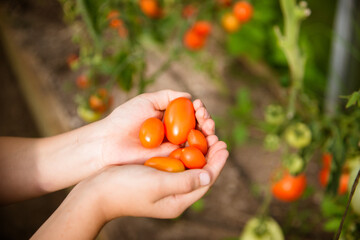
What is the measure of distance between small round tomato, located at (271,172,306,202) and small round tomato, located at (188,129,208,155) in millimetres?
693

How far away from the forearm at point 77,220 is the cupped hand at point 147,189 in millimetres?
21

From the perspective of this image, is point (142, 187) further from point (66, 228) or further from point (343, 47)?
point (343, 47)

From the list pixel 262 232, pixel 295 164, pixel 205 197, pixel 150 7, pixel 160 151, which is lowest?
pixel 205 197

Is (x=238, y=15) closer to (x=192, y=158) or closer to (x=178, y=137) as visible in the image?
(x=178, y=137)

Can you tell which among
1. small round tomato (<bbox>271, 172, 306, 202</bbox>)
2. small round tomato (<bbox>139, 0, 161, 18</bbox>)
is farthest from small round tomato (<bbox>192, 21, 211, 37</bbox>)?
small round tomato (<bbox>271, 172, 306, 202</bbox>)

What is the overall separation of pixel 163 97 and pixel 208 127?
0.22m

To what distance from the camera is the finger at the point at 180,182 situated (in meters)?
0.81

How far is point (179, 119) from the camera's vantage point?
40.1 inches

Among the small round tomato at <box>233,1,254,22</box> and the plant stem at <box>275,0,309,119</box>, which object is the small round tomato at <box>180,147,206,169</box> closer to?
the plant stem at <box>275,0,309,119</box>

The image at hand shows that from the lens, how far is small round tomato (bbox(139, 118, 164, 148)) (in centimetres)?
99

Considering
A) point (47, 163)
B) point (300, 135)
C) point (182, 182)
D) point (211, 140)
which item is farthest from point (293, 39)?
point (47, 163)

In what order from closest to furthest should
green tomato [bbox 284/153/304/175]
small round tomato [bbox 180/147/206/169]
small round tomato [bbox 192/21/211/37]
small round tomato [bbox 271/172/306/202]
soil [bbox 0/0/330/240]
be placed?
small round tomato [bbox 180/147/206/169]
green tomato [bbox 284/153/304/175]
small round tomato [bbox 271/172/306/202]
soil [bbox 0/0/330/240]
small round tomato [bbox 192/21/211/37]

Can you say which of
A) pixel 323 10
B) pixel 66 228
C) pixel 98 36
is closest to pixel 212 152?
pixel 66 228

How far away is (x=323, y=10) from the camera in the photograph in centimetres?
243
